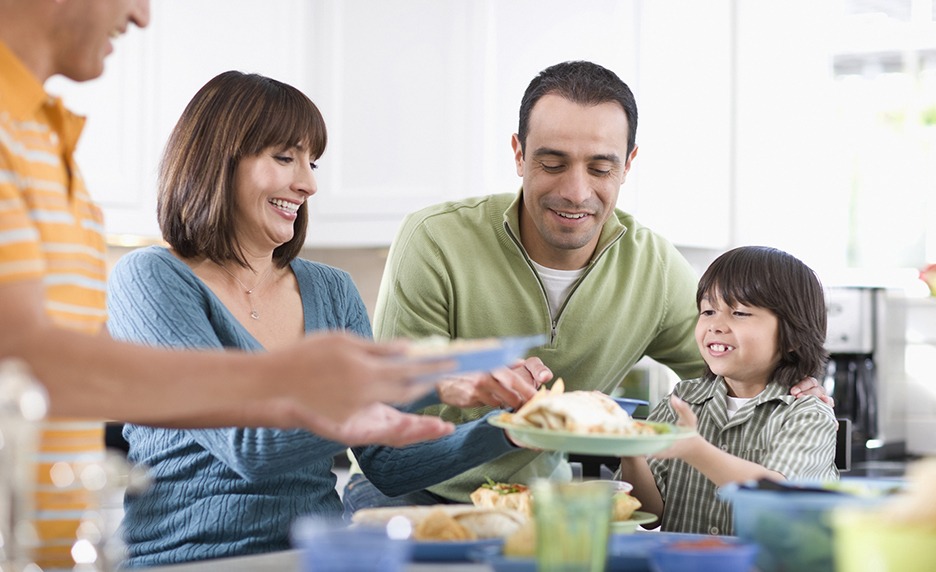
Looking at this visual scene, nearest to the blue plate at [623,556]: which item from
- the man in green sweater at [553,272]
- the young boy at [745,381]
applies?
the young boy at [745,381]

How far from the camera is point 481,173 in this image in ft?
11.7

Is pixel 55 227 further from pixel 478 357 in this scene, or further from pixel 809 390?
pixel 809 390

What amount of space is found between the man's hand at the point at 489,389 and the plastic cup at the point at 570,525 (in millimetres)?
740

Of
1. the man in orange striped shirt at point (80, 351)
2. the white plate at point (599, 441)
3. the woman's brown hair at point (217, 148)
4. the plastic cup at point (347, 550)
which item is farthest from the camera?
the woman's brown hair at point (217, 148)

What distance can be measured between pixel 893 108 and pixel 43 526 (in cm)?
399

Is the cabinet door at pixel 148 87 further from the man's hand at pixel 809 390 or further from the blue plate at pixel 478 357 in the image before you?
the blue plate at pixel 478 357

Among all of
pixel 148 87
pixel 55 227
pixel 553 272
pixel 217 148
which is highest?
pixel 148 87

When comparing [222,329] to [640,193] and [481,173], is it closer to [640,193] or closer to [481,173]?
[481,173]

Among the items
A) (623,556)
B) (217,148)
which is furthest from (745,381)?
(217,148)

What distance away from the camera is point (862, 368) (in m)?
3.78

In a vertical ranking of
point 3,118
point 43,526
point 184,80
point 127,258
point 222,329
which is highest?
point 184,80

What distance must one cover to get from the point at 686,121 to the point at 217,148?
251cm

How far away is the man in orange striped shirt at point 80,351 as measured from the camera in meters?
1.03

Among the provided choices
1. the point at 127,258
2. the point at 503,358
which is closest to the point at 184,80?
the point at 127,258
